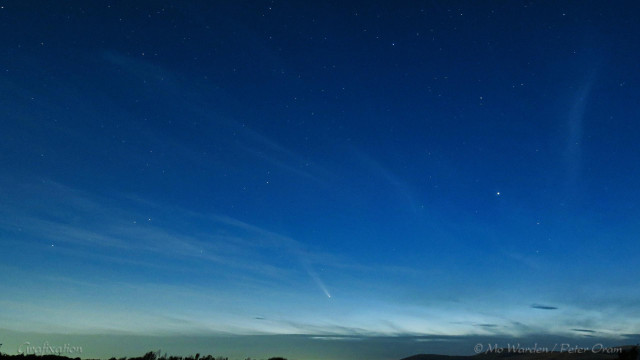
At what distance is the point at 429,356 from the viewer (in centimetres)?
9481

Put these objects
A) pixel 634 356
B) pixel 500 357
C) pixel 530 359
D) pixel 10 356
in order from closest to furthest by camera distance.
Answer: pixel 10 356
pixel 634 356
pixel 530 359
pixel 500 357

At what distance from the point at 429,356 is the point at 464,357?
744 cm

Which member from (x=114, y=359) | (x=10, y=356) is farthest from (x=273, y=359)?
(x=10, y=356)

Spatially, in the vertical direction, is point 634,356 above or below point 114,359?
above

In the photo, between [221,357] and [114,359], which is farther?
[221,357]

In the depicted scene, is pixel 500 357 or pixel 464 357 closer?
pixel 500 357

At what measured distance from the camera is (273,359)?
52.3m

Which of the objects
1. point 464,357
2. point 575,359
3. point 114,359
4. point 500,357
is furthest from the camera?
point 464,357

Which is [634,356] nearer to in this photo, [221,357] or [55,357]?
[221,357]

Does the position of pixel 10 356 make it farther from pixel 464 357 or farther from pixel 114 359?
pixel 464 357

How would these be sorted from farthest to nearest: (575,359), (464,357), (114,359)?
(464,357)
(575,359)
(114,359)

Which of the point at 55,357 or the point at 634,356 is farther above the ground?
the point at 634,356

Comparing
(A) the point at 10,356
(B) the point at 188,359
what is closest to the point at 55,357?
(A) the point at 10,356

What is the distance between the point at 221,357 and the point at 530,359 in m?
42.8
